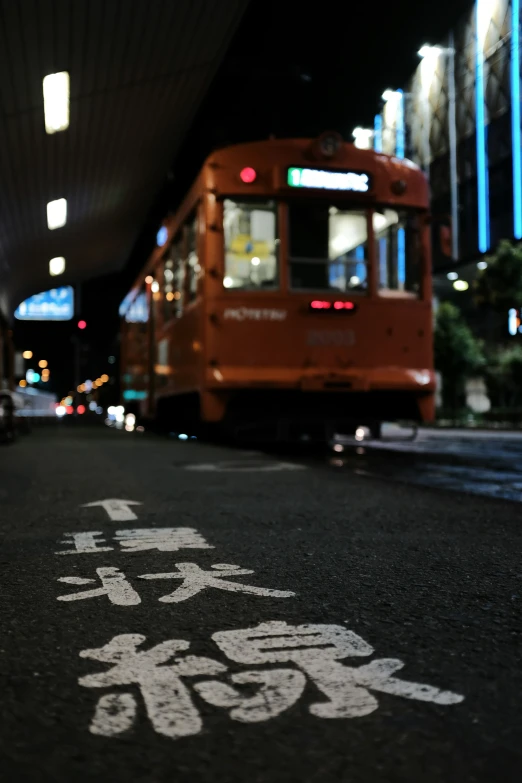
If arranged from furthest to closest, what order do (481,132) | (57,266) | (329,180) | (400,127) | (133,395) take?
(400,127), (481,132), (57,266), (133,395), (329,180)

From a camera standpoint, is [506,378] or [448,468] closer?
[448,468]

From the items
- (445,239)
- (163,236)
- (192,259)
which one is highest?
(163,236)

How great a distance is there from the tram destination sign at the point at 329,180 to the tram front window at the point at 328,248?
265 mm

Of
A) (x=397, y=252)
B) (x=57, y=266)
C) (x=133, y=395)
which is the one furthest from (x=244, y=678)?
(x=57, y=266)

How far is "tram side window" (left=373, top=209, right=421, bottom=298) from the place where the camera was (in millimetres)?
11102

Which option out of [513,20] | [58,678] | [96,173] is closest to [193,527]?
[58,678]

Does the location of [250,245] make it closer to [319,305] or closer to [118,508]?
[319,305]

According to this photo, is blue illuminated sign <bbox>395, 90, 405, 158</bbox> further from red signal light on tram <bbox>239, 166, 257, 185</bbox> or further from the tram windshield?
red signal light on tram <bbox>239, 166, 257, 185</bbox>

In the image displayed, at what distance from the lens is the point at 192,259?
11570 millimetres

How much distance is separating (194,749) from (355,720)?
1.28 feet

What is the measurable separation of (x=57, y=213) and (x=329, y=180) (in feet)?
33.7

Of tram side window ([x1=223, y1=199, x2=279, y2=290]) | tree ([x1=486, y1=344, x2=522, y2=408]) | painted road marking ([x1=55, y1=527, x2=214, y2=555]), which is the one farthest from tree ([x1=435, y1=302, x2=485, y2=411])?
painted road marking ([x1=55, y1=527, x2=214, y2=555])

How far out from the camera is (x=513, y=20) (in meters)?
37.0

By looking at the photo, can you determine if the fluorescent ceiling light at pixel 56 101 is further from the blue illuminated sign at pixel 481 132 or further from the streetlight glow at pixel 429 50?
the streetlight glow at pixel 429 50
